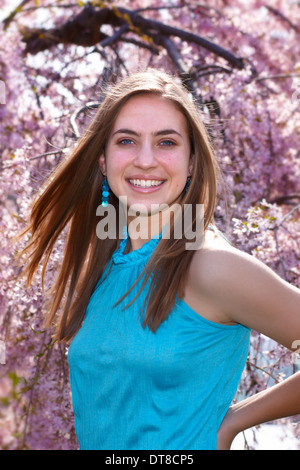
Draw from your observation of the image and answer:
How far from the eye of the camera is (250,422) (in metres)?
1.66

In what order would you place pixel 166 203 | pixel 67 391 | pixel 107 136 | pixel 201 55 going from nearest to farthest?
pixel 166 203 → pixel 107 136 → pixel 67 391 → pixel 201 55

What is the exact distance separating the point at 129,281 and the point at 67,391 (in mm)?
1445

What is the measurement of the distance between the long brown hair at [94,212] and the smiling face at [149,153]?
0.12 ft

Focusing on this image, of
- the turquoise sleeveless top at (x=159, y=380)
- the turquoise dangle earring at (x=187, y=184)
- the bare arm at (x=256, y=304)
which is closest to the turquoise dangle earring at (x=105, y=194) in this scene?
the turquoise dangle earring at (x=187, y=184)

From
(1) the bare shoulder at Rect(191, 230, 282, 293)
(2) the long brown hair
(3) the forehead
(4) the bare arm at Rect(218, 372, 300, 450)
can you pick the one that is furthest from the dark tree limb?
(4) the bare arm at Rect(218, 372, 300, 450)

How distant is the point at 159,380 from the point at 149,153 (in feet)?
2.16

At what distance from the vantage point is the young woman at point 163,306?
1.61m

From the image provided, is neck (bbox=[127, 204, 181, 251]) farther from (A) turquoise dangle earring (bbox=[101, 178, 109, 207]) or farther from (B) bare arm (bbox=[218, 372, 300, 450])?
(B) bare arm (bbox=[218, 372, 300, 450])

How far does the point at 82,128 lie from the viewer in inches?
167

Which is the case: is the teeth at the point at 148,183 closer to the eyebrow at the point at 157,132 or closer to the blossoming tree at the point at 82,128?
the eyebrow at the point at 157,132

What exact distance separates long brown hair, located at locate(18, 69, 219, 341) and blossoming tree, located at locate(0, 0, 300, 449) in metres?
0.76

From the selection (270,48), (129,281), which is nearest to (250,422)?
(129,281)

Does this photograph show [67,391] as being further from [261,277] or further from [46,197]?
[261,277]

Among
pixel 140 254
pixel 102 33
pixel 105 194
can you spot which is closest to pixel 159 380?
pixel 140 254
